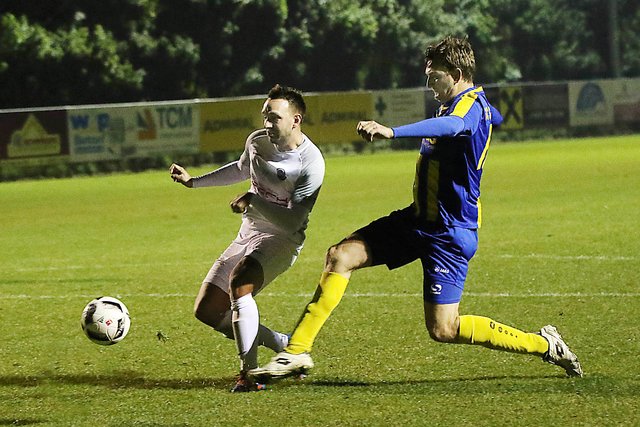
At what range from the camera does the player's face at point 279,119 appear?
6.67 metres

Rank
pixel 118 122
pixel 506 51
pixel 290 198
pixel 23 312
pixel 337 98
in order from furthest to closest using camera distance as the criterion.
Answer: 1. pixel 506 51
2. pixel 337 98
3. pixel 118 122
4. pixel 23 312
5. pixel 290 198

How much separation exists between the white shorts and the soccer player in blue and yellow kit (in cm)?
46

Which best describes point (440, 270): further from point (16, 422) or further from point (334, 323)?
point (334, 323)

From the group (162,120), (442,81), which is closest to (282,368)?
(442,81)

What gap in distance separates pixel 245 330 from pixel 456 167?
1.46 meters

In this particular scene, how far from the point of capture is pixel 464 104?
20.6ft

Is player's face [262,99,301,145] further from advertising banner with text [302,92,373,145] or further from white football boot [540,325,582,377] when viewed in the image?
advertising banner with text [302,92,373,145]

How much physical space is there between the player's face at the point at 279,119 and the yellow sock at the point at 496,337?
142cm

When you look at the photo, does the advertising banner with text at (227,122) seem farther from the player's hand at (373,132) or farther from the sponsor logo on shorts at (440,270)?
the player's hand at (373,132)

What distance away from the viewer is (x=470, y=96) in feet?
20.9

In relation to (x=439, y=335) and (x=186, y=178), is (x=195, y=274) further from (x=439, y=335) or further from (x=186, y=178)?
(x=439, y=335)

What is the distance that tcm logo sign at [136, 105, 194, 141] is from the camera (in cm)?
3045

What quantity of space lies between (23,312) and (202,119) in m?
21.7

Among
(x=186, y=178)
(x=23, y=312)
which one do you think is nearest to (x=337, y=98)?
(x=23, y=312)
